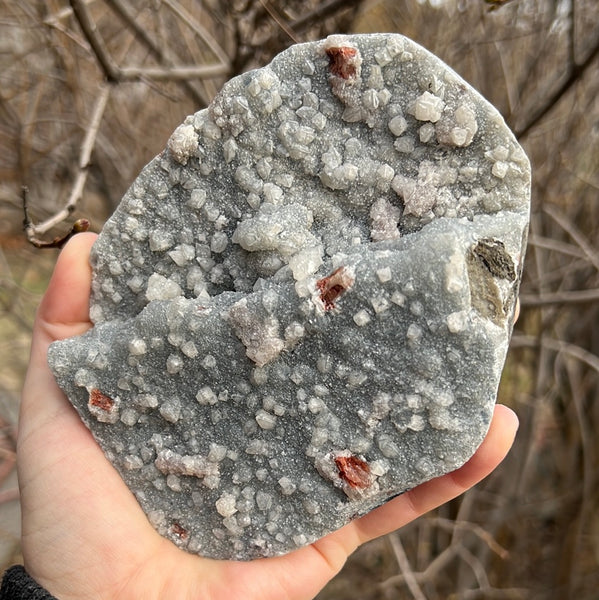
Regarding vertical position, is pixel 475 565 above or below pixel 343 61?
below

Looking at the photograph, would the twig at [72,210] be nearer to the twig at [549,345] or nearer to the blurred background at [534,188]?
the blurred background at [534,188]

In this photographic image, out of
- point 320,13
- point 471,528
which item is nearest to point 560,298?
point 471,528

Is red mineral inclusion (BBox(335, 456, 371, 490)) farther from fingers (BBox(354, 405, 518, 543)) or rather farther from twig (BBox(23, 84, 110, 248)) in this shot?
twig (BBox(23, 84, 110, 248))

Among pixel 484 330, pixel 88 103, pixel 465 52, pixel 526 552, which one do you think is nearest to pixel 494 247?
pixel 484 330

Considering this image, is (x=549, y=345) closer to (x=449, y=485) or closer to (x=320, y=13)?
(x=449, y=485)

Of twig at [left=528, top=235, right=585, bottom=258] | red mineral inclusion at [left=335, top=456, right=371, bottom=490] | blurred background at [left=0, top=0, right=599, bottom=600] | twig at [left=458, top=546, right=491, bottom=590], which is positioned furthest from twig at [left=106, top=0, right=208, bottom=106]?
twig at [left=458, top=546, right=491, bottom=590]

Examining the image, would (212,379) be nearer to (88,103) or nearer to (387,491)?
(387,491)
